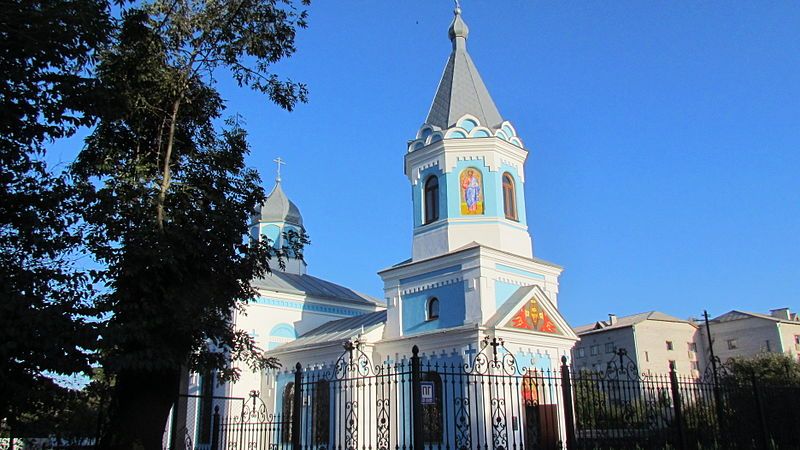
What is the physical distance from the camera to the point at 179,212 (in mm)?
9094

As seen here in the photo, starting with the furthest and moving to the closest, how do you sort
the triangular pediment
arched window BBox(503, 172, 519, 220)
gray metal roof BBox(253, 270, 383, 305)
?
gray metal roof BBox(253, 270, 383, 305)
arched window BBox(503, 172, 519, 220)
the triangular pediment

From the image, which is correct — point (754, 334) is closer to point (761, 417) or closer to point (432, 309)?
point (432, 309)

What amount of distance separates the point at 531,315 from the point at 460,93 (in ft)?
24.6

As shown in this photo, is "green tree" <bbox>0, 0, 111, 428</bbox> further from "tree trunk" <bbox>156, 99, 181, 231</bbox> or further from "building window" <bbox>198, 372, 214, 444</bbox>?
"building window" <bbox>198, 372, 214, 444</bbox>

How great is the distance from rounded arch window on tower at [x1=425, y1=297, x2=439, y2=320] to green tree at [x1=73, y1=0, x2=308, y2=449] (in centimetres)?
883

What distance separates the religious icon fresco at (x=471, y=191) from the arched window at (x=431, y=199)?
33.7 inches

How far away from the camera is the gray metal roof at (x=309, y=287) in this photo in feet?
83.5

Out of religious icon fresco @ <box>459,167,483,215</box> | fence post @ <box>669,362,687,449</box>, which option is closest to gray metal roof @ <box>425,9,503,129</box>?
religious icon fresco @ <box>459,167,483,215</box>

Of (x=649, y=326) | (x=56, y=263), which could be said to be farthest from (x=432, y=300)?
(x=649, y=326)

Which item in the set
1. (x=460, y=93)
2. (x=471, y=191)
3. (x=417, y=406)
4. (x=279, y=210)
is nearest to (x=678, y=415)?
(x=417, y=406)

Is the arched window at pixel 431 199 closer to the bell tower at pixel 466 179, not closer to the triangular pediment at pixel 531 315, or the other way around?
the bell tower at pixel 466 179

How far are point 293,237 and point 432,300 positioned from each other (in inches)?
355

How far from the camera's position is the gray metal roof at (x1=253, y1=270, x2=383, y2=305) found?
2544cm

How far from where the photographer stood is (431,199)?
20.1 meters
